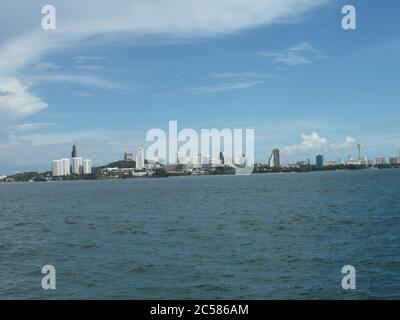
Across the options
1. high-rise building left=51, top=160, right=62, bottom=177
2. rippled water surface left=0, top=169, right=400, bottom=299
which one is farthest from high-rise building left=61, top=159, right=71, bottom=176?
rippled water surface left=0, top=169, right=400, bottom=299

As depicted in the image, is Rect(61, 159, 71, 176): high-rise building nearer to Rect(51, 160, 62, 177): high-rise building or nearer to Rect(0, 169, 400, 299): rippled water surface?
Rect(51, 160, 62, 177): high-rise building

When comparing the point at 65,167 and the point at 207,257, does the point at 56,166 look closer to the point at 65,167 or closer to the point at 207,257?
the point at 65,167

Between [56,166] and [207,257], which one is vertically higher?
[56,166]

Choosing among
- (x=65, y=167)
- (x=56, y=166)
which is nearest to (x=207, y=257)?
(x=56, y=166)

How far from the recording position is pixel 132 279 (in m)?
21.2

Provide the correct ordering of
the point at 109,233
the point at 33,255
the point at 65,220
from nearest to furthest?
the point at 33,255, the point at 109,233, the point at 65,220

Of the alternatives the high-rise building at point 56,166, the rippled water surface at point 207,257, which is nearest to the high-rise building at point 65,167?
the high-rise building at point 56,166

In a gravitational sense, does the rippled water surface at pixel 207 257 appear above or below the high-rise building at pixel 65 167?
below

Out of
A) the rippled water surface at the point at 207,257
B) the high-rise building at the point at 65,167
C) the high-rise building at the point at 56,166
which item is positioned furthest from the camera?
the high-rise building at the point at 65,167

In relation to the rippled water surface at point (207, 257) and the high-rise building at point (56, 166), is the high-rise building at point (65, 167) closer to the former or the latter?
the high-rise building at point (56, 166)

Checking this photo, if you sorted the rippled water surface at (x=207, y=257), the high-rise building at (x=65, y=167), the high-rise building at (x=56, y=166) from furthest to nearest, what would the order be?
1. the high-rise building at (x=65, y=167)
2. the high-rise building at (x=56, y=166)
3. the rippled water surface at (x=207, y=257)
